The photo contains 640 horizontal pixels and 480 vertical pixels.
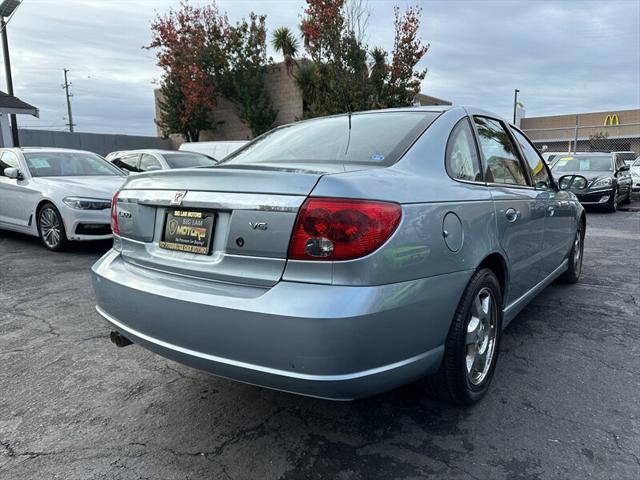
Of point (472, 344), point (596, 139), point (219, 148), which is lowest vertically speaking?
point (472, 344)

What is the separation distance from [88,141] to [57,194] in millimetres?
18741

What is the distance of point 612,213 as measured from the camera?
12461mm

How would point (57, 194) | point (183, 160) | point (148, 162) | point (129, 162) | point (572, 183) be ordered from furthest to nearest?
1. point (129, 162)
2. point (148, 162)
3. point (183, 160)
4. point (57, 194)
5. point (572, 183)

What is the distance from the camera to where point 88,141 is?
23250 mm

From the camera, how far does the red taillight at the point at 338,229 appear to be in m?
1.90

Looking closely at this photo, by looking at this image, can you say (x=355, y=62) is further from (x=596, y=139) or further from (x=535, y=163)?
(x=596, y=139)

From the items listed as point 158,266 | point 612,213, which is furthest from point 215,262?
point 612,213

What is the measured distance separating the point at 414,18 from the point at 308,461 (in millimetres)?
18262

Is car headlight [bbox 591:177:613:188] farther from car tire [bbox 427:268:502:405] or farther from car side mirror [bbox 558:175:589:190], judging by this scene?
car tire [bbox 427:268:502:405]

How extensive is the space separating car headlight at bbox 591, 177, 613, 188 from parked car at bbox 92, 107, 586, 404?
10.9 metres

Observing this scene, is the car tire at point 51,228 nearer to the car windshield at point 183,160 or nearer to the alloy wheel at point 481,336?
the car windshield at point 183,160

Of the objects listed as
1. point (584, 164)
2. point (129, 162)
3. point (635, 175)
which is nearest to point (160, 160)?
point (129, 162)

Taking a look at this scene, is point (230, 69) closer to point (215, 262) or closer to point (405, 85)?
point (405, 85)

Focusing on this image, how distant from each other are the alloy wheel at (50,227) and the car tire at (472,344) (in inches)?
233
